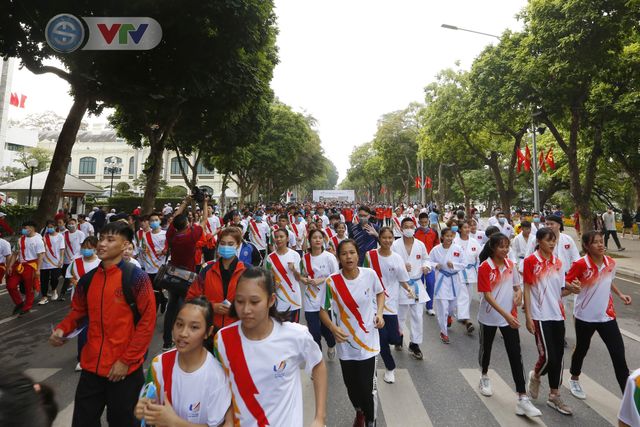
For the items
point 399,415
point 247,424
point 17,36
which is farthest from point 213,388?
point 17,36

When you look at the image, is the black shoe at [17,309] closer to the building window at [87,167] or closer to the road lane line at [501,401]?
the road lane line at [501,401]

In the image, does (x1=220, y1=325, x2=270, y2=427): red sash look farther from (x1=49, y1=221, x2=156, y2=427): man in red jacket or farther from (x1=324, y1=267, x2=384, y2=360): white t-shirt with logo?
(x1=324, y1=267, x2=384, y2=360): white t-shirt with logo

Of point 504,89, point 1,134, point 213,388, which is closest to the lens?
point 213,388

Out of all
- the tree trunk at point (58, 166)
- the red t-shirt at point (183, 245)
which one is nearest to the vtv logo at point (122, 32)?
the tree trunk at point (58, 166)

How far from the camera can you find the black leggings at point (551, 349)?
3717mm

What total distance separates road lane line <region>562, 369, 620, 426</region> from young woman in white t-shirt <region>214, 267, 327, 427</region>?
3.13 meters

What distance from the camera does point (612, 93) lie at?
1502 centimetres

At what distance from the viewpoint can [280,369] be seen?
202cm

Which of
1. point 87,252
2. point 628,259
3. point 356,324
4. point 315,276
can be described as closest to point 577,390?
point 356,324

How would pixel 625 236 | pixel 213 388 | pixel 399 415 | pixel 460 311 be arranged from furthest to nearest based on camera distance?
1. pixel 625 236
2. pixel 460 311
3. pixel 399 415
4. pixel 213 388

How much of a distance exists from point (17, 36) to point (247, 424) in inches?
482

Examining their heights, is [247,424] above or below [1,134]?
below

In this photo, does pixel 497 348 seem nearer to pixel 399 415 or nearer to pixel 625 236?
pixel 399 415

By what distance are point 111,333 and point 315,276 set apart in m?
2.69
